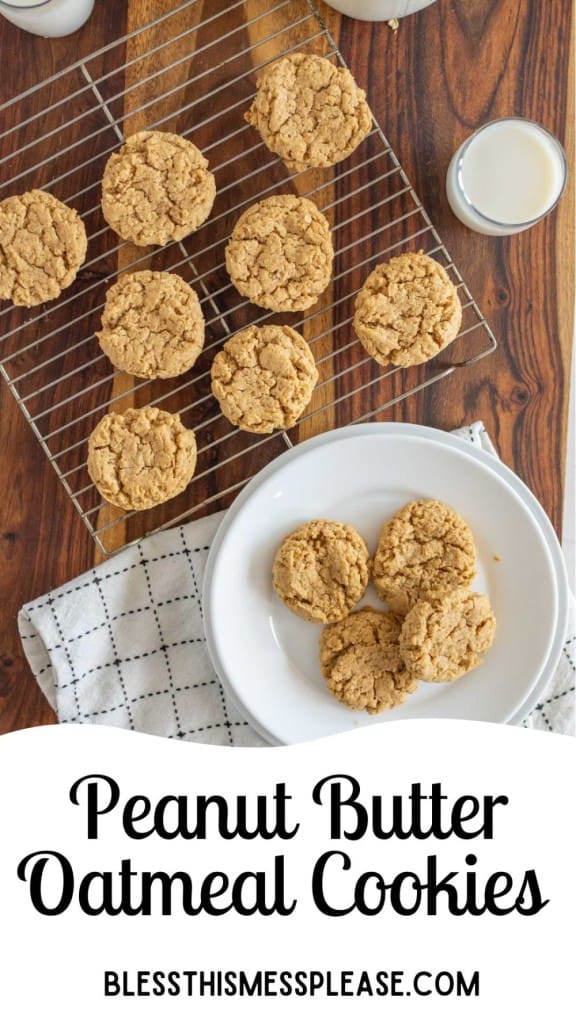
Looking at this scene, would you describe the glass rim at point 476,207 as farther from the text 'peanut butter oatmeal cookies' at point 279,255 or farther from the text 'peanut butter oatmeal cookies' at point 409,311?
the text 'peanut butter oatmeal cookies' at point 279,255

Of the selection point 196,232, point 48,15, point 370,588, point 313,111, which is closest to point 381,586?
point 370,588

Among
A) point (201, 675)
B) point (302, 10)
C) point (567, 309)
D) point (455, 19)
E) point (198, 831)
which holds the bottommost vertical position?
point (198, 831)

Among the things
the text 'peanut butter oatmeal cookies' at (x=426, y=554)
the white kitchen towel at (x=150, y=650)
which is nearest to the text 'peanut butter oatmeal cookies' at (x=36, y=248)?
the white kitchen towel at (x=150, y=650)

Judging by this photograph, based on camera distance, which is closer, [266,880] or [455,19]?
[266,880]

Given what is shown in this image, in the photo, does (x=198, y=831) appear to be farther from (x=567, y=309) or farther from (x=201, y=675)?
(x=567, y=309)

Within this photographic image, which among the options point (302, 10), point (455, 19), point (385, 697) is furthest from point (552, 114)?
point (385, 697)

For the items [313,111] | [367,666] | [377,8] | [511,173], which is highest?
[377,8]

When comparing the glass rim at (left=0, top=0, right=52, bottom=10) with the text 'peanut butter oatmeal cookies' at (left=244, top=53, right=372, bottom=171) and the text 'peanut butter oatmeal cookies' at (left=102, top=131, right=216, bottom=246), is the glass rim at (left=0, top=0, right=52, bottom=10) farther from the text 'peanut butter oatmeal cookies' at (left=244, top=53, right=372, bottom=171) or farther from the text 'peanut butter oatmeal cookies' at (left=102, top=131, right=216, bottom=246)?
the text 'peanut butter oatmeal cookies' at (left=244, top=53, right=372, bottom=171)

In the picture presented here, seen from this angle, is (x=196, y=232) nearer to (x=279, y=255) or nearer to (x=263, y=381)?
(x=279, y=255)
